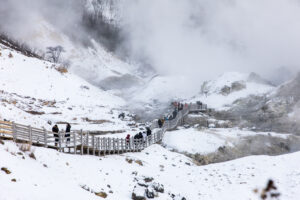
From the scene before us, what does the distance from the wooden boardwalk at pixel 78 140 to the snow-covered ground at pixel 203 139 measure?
5.80 feet

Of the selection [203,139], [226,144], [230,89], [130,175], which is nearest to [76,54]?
[230,89]

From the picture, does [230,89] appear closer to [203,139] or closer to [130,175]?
[203,139]

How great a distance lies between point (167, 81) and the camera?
312 feet

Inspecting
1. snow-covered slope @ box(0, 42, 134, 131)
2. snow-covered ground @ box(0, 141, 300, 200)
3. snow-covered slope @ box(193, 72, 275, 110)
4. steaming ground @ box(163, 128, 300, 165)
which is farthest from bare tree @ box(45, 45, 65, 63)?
snow-covered ground @ box(0, 141, 300, 200)

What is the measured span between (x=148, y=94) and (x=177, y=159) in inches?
2266

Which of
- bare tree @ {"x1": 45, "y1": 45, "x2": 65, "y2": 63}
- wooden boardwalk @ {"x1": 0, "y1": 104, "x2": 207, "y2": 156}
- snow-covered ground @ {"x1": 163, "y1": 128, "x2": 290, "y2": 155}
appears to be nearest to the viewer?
wooden boardwalk @ {"x1": 0, "y1": 104, "x2": 207, "y2": 156}

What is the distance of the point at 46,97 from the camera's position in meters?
46.9

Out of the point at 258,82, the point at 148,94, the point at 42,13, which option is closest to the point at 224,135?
the point at 258,82

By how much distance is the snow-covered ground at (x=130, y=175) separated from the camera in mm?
9383

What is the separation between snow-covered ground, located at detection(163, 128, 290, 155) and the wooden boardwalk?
5.80 feet

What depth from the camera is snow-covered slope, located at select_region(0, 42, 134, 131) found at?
32.5 m

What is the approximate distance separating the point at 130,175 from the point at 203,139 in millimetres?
14748

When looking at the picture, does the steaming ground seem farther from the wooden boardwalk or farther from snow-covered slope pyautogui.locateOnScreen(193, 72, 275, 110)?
snow-covered slope pyautogui.locateOnScreen(193, 72, 275, 110)

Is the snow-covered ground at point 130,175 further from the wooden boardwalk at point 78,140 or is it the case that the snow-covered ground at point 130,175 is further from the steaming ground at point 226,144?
the steaming ground at point 226,144
